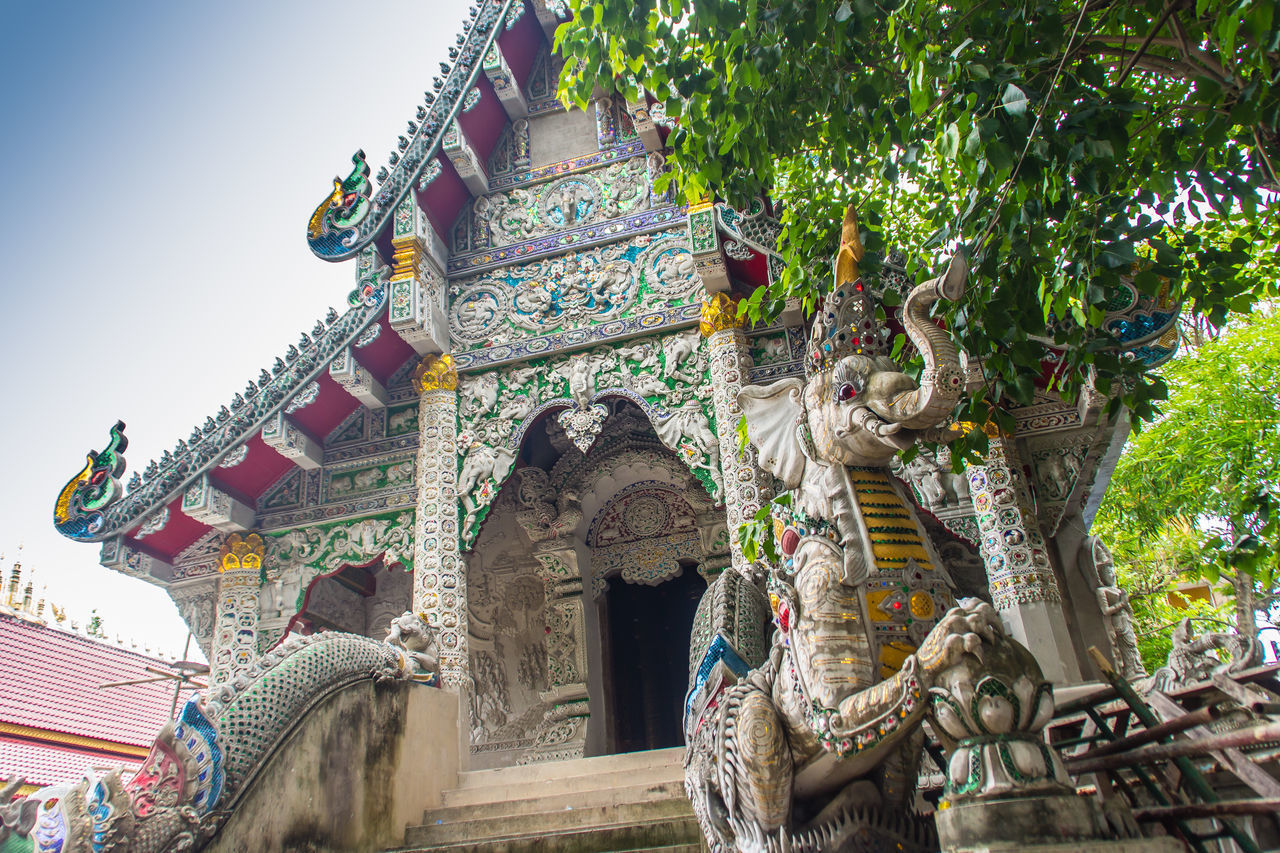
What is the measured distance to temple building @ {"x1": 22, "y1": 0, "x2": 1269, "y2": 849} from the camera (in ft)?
17.7

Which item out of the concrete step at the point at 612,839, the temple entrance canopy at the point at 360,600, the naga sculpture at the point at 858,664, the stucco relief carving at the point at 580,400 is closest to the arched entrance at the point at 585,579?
the temple entrance canopy at the point at 360,600

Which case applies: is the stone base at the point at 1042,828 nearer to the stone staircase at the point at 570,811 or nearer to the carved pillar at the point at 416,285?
the stone staircase at the point at 570,811

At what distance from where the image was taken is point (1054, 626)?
510cm

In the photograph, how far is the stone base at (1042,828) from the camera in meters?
1.95

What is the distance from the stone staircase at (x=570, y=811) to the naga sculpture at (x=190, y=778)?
103 cm

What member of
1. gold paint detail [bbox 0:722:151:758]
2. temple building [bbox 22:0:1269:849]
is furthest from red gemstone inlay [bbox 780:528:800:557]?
gold paint detail [bbox 0:722:151:758]

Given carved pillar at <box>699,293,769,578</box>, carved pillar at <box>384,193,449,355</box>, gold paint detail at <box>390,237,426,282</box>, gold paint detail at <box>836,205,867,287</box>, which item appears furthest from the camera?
gold paint detail at <box>390,237,426,282</box>

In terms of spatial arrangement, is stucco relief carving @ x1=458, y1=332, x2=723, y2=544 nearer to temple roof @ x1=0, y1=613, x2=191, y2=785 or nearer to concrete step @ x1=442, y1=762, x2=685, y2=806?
concrete step @ x1=442, y1=762, x2=685, y2=806

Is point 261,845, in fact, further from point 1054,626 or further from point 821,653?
point 1054,626

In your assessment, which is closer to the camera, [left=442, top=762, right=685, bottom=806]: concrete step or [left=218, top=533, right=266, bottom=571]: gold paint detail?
[left=442, top=762, right=685, bottom=806]: concrete step

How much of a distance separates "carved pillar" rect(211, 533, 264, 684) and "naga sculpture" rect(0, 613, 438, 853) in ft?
6.39

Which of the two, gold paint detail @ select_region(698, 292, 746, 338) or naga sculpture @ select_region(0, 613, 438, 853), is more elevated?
gold paint detail @ select_region(698, 292, 746, 338)

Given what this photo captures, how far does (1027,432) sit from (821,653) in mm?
3740

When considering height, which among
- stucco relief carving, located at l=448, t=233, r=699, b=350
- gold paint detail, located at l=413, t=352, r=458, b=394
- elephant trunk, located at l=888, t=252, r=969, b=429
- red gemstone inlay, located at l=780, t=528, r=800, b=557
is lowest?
red gemstone inlay, located at l=780, t=528, r=800, b=557
